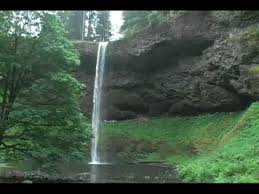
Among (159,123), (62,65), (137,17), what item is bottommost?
(159,123)

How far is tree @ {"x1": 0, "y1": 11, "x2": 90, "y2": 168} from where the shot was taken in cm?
1515

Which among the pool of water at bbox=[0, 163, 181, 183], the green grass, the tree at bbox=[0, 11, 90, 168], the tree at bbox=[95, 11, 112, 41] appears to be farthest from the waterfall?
the tree at bbox=[95, 11, 112, 41]

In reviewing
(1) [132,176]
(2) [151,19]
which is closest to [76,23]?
(2) [151,19]

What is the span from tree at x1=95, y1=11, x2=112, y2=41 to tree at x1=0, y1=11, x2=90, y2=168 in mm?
51070

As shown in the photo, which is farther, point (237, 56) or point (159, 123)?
point (159, 123)

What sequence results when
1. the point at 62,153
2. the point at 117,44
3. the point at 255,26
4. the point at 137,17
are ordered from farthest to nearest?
the point at 137,17, the point at 117,44, the point at 255,26, the point at 62,153

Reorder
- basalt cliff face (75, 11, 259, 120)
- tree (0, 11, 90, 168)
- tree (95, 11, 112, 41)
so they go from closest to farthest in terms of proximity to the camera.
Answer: tree (0, 11, 90, 168) → basalt cliff face (75, 11, 259, 120) → tree (95, 11, 112, 41)

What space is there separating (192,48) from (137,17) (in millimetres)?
12462

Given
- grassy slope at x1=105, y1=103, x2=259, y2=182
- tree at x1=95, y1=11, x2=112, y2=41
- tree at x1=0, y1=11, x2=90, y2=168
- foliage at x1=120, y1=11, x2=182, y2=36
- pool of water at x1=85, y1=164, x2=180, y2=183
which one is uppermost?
tree at x1=95, y1=11, x2=112, y2=41

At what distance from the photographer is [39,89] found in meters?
15.5

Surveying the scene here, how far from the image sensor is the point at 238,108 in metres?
31.6

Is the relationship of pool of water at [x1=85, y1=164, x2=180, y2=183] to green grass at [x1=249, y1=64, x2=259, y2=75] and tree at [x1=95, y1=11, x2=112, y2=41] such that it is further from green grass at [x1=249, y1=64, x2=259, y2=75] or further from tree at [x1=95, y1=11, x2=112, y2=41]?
tree at [x1=95, y1=11, x2=112, y2=41]
